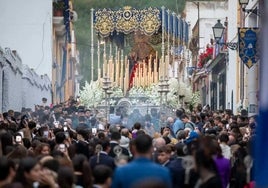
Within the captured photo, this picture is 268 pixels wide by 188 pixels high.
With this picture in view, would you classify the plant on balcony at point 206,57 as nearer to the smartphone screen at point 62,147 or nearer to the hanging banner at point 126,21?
the hanging banner at point 126,21

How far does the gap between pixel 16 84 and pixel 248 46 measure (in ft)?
35.7

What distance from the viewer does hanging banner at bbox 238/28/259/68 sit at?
1141 inches

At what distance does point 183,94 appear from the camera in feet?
148

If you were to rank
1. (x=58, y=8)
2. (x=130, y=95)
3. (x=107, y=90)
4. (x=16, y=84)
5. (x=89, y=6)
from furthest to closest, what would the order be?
(x=89, y=6) → (x=58, y=8) → (x=130, y=95) → (x=107, y=90) → (x=16, y=84)

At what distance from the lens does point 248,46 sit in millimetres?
28906

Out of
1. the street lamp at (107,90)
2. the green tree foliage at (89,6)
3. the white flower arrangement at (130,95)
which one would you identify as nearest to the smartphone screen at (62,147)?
the street lamp at (107,90)

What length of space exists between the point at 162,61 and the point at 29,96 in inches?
241

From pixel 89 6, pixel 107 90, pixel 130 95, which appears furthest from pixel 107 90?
pixel 89 6

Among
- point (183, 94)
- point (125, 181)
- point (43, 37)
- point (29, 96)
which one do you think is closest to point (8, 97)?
point (29, 96)

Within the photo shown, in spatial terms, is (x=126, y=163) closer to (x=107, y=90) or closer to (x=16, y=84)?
(x=16, y=84)

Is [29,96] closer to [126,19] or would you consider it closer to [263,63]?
[126,19]

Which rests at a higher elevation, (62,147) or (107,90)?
(107,90)

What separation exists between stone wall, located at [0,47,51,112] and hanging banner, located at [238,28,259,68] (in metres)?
7.18

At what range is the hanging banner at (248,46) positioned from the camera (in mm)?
28969
